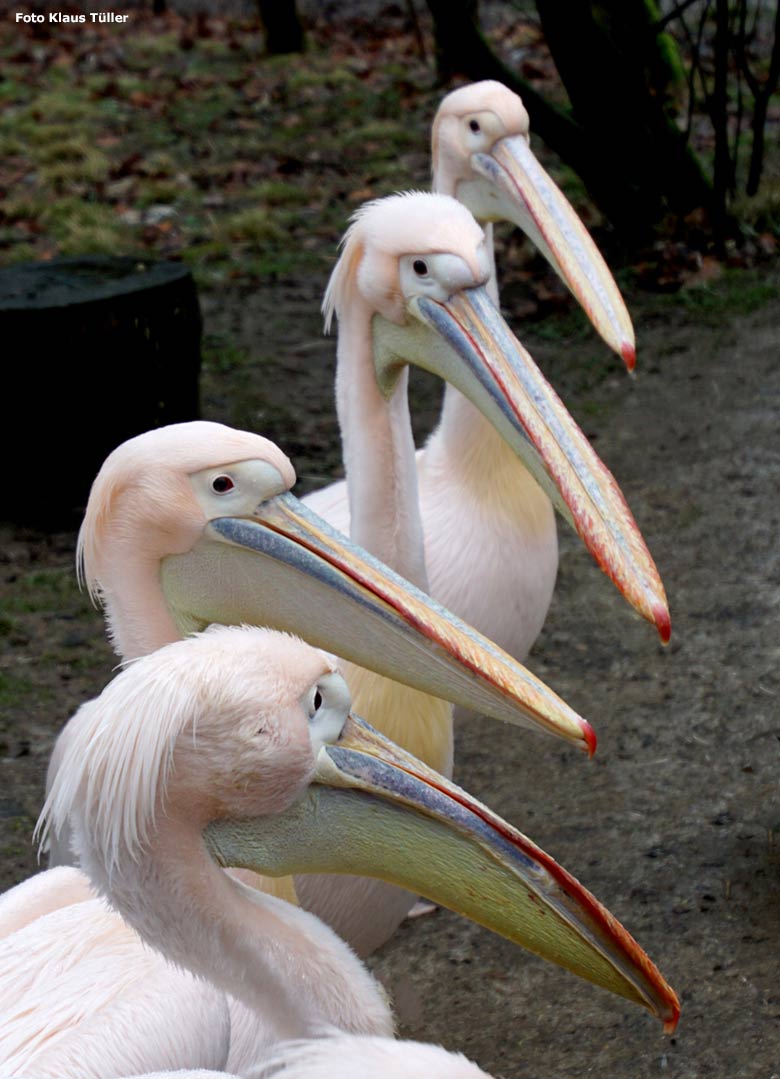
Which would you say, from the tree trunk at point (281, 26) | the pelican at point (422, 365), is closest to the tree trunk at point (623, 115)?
the pelican at point (422, 365)

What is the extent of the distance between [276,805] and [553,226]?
1.98 metres

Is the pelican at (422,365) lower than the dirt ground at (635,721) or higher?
higher

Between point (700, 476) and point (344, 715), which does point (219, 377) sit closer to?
point (700, 476)

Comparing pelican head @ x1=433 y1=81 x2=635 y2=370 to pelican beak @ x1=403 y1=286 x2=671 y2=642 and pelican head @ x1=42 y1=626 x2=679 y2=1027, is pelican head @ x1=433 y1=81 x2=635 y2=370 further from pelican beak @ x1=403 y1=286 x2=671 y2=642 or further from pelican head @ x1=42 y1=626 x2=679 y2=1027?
pelican head @ x1=42 y1=626 x2=679 y2=1027

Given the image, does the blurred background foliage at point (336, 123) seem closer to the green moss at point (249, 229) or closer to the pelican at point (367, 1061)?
the green moss at point (249, 229)

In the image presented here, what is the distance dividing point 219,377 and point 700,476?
6.36ft

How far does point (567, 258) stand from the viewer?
338cm

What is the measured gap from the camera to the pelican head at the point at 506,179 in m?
3.40

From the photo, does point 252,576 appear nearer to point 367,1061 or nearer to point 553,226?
point 367,1061

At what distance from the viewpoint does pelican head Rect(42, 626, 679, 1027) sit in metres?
1.76

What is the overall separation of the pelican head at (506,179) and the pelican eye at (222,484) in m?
1.31

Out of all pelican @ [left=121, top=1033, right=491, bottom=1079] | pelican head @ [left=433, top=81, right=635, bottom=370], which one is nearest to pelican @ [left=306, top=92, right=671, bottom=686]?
pelican head @ [left=433, top=81, right=635, bottom=370]

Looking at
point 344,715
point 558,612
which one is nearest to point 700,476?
point 558,612

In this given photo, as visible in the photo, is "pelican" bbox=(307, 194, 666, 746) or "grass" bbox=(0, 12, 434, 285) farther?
"grass" bbox=(0, 12, 434, 285)
